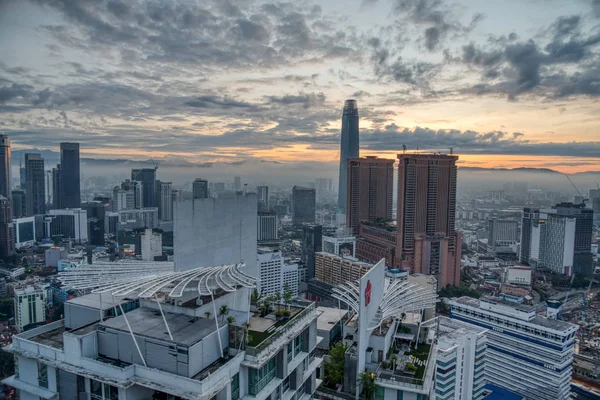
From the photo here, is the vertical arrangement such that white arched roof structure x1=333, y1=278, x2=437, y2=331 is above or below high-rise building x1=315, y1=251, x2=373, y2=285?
above

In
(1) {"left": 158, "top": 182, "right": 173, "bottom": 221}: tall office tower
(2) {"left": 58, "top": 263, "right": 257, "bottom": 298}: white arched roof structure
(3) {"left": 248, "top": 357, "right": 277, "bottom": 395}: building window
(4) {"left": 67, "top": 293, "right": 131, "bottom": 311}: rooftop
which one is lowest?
(1) {"left": 158, "top": 182, "right": 173, "bottom": 221}: tall office tower

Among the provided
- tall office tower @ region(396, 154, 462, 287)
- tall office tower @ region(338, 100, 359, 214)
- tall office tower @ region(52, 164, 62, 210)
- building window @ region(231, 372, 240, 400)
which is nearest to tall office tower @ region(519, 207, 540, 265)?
tall office tower @ region(396, 154, 462, 287)

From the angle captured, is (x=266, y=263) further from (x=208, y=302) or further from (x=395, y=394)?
(x=208, y=302)

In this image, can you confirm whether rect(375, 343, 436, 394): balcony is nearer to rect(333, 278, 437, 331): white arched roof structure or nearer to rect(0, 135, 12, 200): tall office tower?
rect(333, 278, 437, 331): white arched roof structure

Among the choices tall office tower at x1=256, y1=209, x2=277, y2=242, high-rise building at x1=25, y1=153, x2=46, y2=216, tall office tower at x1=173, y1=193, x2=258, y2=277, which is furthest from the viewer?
tall office tower at x1=256, y1=209, x2=277, y2=242

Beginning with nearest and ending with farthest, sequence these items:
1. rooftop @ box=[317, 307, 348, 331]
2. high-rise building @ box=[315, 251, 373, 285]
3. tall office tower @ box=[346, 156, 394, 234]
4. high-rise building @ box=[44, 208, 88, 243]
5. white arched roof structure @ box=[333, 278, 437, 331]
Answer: white arched roof structure @ box=[333, 278, 437, 331], rooftop @ box=[317, 307, 348, 331], high-rise building @ box=[315, 251, 373, 285], tall office tower @ box=[346, 156, 394, 234], high-rise building @ box=[44, 208, 88, 243]

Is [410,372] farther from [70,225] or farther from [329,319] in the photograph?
[70,225]

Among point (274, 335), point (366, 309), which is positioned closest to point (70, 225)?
point (366, 309)
